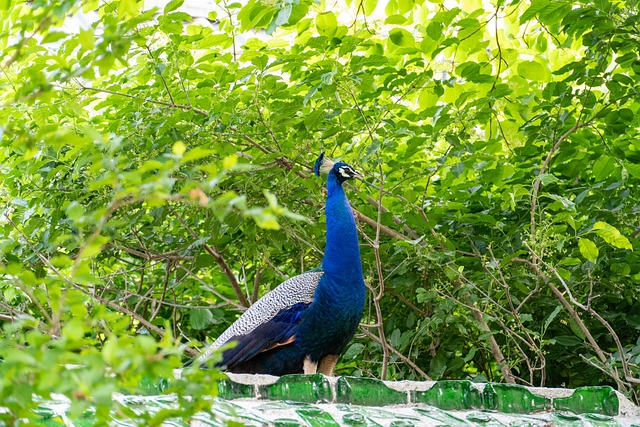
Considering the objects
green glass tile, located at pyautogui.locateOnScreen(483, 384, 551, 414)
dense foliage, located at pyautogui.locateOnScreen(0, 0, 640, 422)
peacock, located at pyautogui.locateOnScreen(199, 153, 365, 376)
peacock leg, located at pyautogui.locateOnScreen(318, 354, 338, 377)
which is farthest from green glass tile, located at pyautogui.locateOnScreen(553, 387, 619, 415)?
peacock leg, located at pyautogui.locateOnScreen(318, 354, 338, 377)

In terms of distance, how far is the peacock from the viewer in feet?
10.6

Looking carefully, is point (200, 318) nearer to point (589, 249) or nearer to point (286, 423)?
point (589, 249)

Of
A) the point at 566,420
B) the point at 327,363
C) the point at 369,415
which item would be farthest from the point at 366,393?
the point at 327,363

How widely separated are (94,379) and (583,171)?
9.95 feet

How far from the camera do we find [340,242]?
3.30 m

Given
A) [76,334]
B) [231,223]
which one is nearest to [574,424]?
[76,334]

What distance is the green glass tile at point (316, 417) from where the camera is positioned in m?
1.38

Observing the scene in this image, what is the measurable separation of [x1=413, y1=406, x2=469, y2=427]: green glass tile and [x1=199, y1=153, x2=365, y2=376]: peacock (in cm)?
168

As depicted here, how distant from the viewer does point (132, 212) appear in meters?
3.81

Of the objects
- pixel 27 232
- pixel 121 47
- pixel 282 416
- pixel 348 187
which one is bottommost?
pixel 282 416

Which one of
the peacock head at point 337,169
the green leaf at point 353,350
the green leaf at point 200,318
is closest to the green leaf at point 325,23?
the peacock head at point 337,169

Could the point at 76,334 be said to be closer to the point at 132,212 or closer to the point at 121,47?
the point at 121,47

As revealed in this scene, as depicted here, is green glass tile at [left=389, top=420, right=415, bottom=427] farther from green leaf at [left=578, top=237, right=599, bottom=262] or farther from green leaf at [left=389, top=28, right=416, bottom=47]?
green leaf at [left=389, top=28, right=416, bottom=47]

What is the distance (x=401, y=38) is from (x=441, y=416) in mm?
2040
